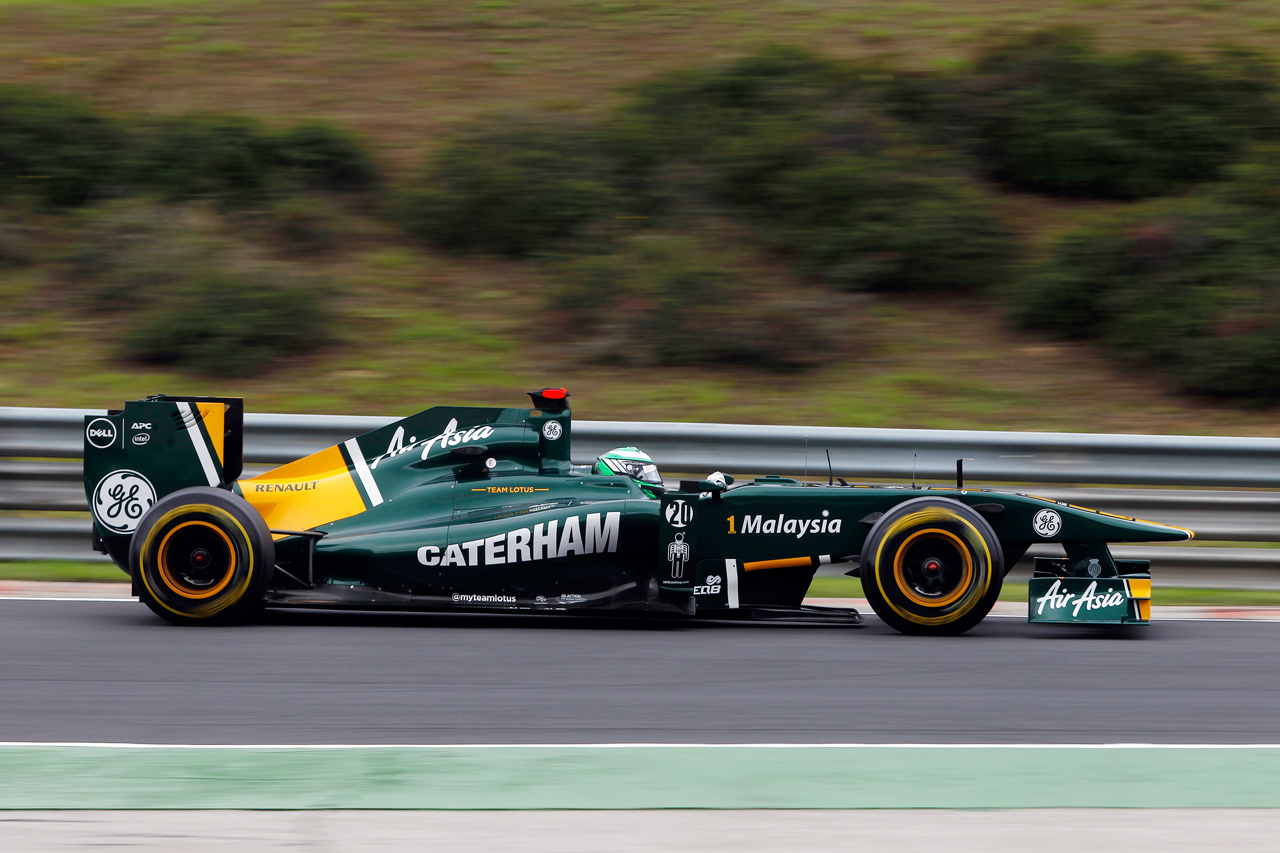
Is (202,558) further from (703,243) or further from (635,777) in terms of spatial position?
(703,243)

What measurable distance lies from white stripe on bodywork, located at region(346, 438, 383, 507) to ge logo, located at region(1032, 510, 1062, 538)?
3.20 metres

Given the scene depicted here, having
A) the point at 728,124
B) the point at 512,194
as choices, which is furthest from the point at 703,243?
the point at 512,194

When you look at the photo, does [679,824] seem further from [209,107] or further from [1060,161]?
[209,107]

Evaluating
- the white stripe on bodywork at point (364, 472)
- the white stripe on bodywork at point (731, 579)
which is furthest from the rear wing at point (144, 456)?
the white stripe on bodywork at point (731, 579)

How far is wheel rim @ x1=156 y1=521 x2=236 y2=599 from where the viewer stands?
6676mm

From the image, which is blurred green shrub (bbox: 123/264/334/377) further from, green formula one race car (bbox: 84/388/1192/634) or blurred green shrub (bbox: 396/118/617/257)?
green formula one race car (bbox: 84/388/1192/634)

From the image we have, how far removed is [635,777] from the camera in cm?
437

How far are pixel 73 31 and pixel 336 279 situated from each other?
24.4 feet

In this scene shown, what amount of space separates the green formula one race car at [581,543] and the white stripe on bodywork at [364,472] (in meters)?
0.01

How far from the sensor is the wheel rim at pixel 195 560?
668 cm

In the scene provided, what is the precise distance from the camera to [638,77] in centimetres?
1588

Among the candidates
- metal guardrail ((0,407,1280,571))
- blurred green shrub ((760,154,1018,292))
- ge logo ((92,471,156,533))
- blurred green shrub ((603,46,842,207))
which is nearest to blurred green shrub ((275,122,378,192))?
blurred green shrub ((603,46,842,207))

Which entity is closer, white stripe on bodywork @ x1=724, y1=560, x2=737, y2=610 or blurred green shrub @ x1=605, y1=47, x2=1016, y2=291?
white stripe on bodywork @ x1=724, y1=560, x2=737, y2=610

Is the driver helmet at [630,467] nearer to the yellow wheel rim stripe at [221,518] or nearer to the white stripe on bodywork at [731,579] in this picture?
the white stripe on bodywork at [731,579]
